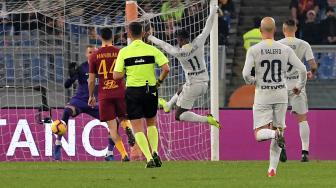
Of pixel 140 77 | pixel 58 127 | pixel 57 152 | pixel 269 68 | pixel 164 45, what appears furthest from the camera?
pixel 57 152

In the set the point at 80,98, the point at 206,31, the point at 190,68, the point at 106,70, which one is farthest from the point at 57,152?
the point at 206,31

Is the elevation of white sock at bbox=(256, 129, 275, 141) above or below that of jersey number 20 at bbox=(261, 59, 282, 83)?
below

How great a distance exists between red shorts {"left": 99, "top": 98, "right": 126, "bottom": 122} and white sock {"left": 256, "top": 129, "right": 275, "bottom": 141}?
12.6 feet

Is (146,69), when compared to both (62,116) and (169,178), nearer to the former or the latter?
(169,178)

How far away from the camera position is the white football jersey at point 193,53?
19267 mm

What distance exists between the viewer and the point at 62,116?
71.1ft

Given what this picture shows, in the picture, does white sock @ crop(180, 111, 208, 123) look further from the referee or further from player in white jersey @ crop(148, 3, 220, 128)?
the referee

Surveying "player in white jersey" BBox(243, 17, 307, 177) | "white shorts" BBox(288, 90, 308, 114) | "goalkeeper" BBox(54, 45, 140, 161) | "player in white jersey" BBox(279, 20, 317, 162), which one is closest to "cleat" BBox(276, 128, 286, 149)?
"player in white jersey" BBox(243, 17, 307, 177)

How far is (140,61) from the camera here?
55.8 ft

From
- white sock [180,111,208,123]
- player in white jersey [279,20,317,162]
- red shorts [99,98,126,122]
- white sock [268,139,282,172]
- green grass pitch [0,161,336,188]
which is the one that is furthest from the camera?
white sock [180,111,208,123]

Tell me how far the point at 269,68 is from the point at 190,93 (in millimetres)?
5046

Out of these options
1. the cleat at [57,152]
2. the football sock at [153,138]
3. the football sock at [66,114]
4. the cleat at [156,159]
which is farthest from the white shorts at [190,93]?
the cleat at [156,159]

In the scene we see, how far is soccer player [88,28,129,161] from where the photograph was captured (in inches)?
731

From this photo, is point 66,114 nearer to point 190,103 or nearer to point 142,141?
point 190,103
